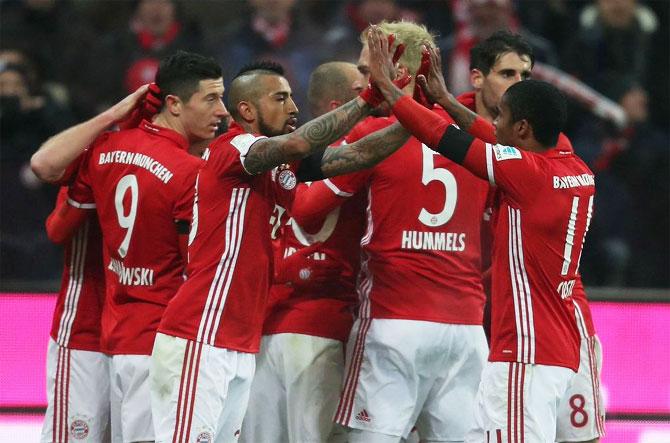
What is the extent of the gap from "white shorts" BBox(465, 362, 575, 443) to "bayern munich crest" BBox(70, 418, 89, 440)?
1.96 metres

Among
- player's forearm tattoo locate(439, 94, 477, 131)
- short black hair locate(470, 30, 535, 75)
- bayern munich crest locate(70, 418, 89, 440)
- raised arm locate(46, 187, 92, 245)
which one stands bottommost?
bayern munich crest locate(70, 418, 89, 440)

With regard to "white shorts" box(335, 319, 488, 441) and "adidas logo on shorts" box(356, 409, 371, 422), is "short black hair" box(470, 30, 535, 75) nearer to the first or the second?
"white shorts" box(335, 319, 488, 441)

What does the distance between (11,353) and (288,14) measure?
13.8ft

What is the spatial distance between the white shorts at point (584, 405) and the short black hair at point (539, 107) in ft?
3.63

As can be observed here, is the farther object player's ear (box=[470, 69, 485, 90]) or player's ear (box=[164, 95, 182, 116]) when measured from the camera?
player's ear (box=[470, 69, 485, 90])

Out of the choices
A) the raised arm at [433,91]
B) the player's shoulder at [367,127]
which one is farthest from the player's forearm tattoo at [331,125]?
the player's shoulder at [367,127]

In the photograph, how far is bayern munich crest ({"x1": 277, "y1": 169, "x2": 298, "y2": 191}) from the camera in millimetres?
5293

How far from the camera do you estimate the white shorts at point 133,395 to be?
216 inches

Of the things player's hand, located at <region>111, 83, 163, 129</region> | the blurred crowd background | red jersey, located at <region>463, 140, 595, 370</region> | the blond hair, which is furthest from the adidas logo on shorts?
the blurred crowd background

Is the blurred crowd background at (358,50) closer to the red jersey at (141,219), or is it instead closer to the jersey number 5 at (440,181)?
the red jersey at (141,219)

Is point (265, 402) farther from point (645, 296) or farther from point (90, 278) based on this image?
point (645, 296)

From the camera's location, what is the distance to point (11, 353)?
7578 mm

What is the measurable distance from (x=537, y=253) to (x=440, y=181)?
2.48 feet

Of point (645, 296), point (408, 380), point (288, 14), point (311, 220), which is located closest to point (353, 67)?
point (311, 220)
